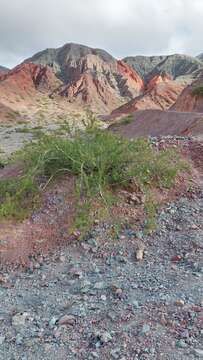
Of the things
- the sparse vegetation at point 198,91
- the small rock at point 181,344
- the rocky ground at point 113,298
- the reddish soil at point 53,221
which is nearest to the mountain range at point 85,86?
the sparse vegetation at point 198,91

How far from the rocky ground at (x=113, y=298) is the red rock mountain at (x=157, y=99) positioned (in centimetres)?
3242

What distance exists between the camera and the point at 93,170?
15.8 feet

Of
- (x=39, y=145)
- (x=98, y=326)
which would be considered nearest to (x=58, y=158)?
(x=39, y=145)

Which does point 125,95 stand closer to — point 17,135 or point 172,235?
point 17,135

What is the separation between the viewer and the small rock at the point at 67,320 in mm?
2969

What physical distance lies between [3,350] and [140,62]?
73.7m

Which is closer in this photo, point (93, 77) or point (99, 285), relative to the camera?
point (99, 285)

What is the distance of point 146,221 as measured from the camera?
4355 mm

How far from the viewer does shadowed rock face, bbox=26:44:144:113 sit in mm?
49656

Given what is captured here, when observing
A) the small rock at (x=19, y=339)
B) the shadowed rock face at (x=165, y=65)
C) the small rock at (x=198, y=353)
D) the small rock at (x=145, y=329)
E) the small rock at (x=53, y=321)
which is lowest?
the small rock at (x=19, y=339)

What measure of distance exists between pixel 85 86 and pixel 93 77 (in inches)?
77.4

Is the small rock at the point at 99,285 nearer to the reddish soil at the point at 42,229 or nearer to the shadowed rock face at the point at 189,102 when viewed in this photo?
the reddish soil at the point at 42,229

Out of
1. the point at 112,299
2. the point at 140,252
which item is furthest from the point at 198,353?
the point at 140,252

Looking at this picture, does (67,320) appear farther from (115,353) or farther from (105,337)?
(115,353)
